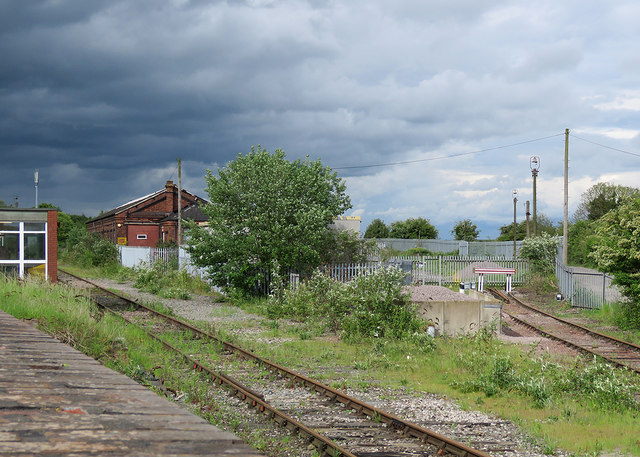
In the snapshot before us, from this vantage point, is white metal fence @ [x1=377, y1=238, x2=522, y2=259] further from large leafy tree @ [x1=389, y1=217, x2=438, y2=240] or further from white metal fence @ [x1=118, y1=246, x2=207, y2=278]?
white metal fence @ [x1=118, y1=246, x2=207, y2=278]

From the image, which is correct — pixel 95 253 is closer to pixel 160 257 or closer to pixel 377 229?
pixel 160 257

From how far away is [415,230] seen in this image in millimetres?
91438

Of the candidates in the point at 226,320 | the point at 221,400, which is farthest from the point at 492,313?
the point at 221,400

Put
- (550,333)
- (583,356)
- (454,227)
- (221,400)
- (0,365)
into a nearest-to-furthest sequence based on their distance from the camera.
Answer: (0,365), (221,400), (583,356), (550,333), (454,227)

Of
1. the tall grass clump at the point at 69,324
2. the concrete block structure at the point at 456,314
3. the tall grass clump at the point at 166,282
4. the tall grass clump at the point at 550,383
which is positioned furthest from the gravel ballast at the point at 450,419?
the tall grass clump at the point at 166,282

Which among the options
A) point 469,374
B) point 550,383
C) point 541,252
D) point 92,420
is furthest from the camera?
point 541,252

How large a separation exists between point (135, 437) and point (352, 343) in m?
12.4

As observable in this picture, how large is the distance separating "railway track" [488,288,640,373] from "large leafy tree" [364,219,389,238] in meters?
67.4

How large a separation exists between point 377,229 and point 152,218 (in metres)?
41.9

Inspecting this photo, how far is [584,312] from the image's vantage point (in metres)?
24.3

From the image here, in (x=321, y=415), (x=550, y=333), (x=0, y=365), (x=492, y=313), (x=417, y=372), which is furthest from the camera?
(x=550, y=333)

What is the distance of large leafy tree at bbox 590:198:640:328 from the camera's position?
62.8ft

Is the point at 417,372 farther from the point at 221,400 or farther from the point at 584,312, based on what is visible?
the point at 584,312

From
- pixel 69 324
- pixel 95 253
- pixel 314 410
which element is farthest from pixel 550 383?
pixel 95 253
